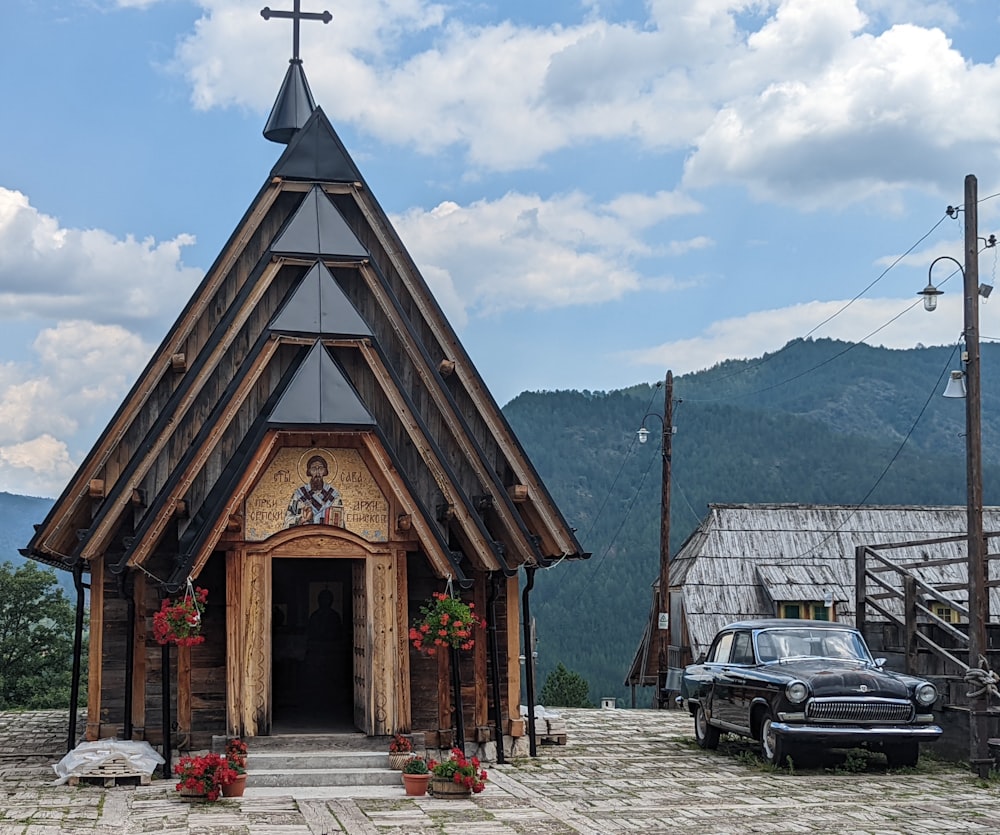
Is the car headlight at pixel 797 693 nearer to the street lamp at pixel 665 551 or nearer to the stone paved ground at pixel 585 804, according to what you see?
the stone paved ground at pixel 585 804

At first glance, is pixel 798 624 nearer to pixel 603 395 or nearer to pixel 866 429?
pixel 603 395

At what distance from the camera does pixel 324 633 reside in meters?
23.1

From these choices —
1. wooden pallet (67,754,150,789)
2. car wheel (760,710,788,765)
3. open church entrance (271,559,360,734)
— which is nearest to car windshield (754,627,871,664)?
car wheel (760,710,788,765)

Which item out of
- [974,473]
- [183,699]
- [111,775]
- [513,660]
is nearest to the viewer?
[111,775]

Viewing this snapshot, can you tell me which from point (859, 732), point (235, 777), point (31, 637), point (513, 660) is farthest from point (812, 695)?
point (31, 637)

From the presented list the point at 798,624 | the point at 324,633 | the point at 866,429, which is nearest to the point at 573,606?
the point at 324,633

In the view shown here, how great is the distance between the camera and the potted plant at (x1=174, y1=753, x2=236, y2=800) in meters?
13.9

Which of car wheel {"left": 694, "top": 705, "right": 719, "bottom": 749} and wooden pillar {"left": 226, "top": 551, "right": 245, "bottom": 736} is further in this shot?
car wheel {"left": 694, "top": 705, "right": 719, "bottom": 749}

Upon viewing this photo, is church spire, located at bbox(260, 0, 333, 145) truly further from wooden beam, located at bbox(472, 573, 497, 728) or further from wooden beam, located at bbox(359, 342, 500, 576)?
wooden beam, located at bbox(472, 573, 497, 728)

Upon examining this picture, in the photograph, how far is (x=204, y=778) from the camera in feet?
45.6

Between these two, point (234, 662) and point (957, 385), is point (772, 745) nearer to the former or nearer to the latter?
point (957, 385)

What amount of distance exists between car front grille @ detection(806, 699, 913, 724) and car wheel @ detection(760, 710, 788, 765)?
24.8 inches

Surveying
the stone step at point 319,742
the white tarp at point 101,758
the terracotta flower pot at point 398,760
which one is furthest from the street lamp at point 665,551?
the white tarp at point 101,758

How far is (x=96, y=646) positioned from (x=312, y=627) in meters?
6.76
